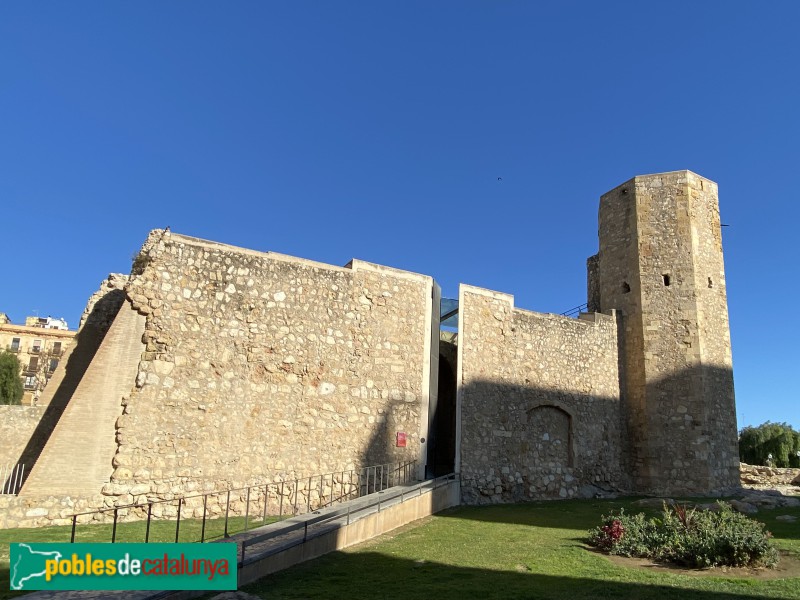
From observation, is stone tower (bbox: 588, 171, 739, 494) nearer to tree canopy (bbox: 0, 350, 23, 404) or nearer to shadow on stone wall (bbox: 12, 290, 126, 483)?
shadow on stone wall (bbox: 12, 290, 126, 483)

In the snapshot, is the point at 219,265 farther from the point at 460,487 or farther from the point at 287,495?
the point at 460,487

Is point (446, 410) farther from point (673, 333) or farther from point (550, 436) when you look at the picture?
point (673, 333)

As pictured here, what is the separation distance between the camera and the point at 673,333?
17547 mm

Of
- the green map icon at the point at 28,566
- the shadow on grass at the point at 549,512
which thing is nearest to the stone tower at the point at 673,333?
the shadow on grass at the point at 549,512

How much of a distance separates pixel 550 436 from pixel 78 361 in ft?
41.4

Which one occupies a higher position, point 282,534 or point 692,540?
point 692,540

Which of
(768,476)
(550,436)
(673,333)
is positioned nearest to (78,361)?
(550,436)

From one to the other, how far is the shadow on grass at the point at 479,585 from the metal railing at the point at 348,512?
0.50 meters

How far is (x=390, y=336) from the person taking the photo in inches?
555

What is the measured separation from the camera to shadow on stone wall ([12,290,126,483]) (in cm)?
1355

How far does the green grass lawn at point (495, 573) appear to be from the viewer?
6.22 m

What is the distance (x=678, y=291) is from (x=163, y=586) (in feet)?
53.8

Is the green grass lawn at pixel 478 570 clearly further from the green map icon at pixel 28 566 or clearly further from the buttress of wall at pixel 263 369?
the buttress of wall at pixel 263 369

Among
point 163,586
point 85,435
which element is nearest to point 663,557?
point 163,586
